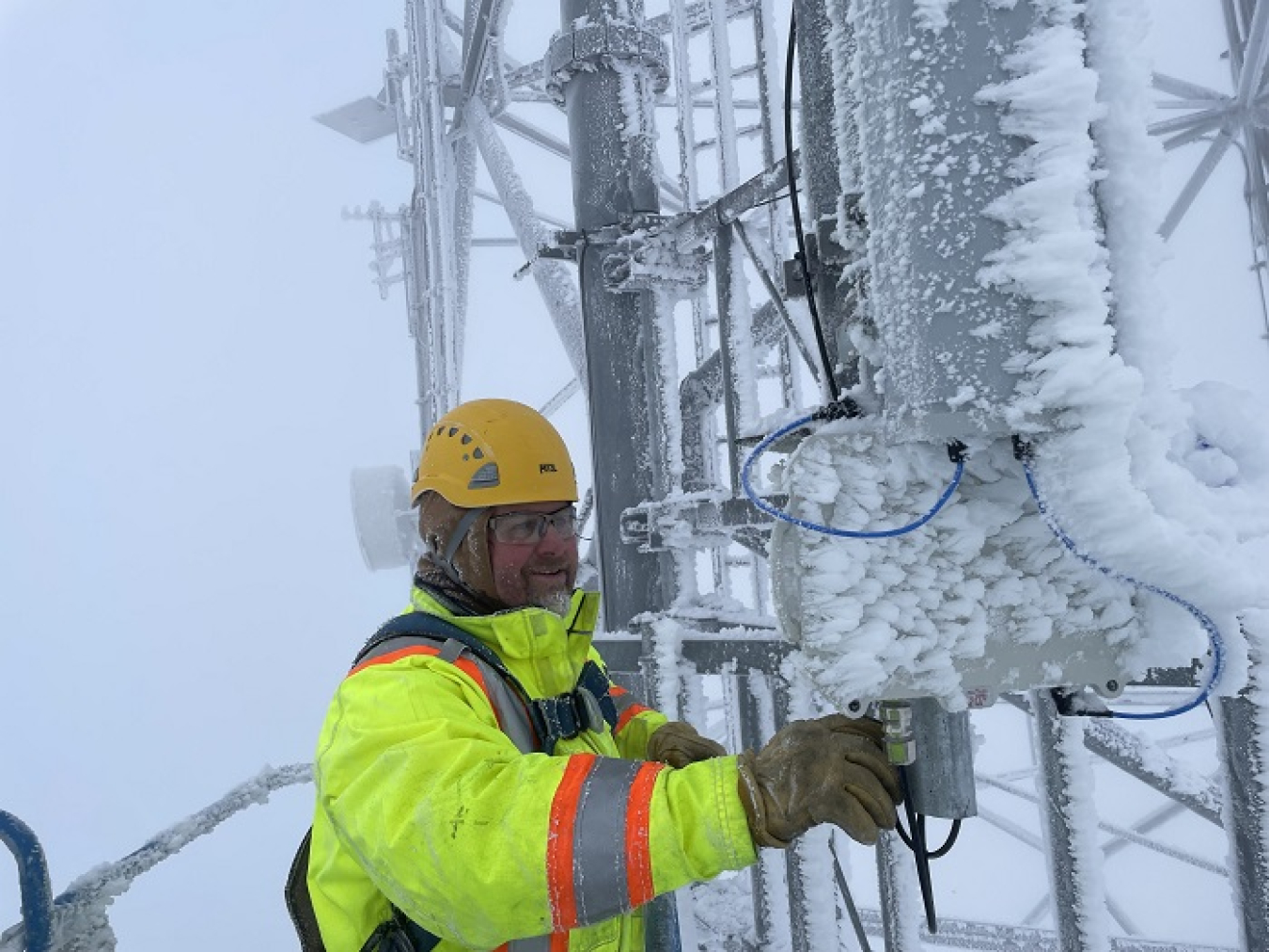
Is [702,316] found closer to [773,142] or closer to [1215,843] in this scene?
[773,142]

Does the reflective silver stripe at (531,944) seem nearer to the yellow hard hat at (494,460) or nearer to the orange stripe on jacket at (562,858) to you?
the orange stripe on jacket at (562,858)

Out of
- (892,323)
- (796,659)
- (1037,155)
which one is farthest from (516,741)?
(1037,155)

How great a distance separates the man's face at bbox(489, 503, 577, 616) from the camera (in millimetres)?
2201

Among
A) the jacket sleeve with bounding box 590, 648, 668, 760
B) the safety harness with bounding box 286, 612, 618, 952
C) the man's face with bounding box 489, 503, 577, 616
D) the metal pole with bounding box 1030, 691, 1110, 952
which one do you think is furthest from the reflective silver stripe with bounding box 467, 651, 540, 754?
the metal pole with bounding box 1030, 691, 1110, 952

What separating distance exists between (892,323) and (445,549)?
1277mm

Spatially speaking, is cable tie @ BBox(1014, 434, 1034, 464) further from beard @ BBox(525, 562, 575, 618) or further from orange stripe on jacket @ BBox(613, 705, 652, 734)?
orange stripe on jacket @ BBox(613, 705, 652, 734)

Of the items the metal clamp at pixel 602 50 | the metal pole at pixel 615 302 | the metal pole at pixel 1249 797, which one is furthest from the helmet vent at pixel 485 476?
the metal clamp at pixel 602 50

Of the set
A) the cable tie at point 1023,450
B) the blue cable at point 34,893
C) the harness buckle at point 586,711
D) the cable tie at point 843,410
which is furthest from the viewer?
the blue cable at point 34,893

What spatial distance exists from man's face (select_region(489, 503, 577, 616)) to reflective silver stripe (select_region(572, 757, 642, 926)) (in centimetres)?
85

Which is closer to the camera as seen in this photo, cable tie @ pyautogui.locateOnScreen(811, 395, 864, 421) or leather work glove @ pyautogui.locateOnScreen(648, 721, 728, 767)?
cable tie @ pyautogui.locateOnScreen(811, 395, 864, 421)

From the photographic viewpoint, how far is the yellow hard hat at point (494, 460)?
2.24 m

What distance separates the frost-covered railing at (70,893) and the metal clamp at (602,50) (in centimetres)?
321

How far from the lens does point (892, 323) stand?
1.28 metres

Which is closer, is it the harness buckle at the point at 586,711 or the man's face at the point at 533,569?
the harness buckle at the point at 586,711
